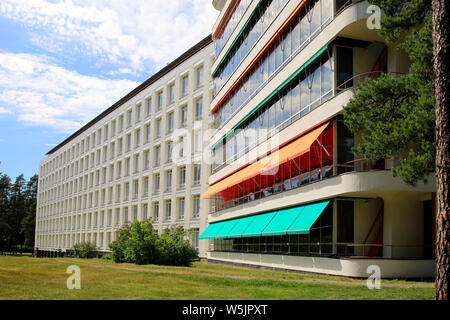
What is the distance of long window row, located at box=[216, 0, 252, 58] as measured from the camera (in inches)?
1408

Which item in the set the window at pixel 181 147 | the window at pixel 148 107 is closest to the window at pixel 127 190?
the window at pixel 148 107

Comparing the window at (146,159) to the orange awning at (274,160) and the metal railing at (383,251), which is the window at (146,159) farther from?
the metal railing at (383,251)

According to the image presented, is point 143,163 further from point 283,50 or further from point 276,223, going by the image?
point 276,223

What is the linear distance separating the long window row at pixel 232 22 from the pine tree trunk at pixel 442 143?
23.4 meters

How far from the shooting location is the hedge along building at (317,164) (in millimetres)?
20969

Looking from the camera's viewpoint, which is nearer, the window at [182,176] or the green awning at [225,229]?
the green awning at [225,229]

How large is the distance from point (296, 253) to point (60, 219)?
75863mm

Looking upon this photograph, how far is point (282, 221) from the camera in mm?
25656

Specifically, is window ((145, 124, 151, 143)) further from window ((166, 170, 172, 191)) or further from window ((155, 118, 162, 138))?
window ((166, 170, 172, 191))

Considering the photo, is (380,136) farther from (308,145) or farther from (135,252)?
(135,252)

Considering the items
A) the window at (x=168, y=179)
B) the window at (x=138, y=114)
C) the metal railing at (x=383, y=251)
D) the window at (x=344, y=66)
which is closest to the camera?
the metal railing at (x=383, y=251)

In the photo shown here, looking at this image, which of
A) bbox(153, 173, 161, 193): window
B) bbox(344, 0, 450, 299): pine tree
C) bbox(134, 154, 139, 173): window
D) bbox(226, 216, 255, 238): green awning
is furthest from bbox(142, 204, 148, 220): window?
bbox(344, 0, 450, 299): pine tree

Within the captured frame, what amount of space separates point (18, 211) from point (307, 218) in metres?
114
